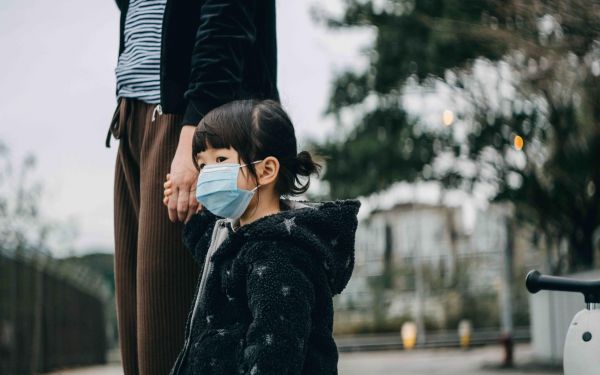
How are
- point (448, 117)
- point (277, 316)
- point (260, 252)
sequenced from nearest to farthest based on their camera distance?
1. point (277, 316)
2. point (260, 252)
3. point (448, 117)

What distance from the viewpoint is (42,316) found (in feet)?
56.6

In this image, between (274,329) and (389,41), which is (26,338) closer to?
(389,41)

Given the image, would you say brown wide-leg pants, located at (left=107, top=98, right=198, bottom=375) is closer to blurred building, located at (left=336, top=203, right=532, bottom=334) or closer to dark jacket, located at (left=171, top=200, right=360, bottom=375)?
dark jacket, located at (left=171, top=200, right=360, bottom=375)

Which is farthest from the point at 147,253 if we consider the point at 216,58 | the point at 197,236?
the point at 216,58

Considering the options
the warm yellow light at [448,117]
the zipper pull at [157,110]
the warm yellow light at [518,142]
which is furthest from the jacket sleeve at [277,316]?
the warm yellow light at [518,142]

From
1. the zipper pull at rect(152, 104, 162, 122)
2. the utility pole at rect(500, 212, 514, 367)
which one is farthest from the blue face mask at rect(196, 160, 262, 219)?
the utility pole at rect(500, 212, 514, 367)

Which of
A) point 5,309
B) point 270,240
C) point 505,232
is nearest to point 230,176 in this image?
point 270,240

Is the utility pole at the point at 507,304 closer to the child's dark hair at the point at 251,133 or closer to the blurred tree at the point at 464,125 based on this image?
the blurred tree at the point at 464,125

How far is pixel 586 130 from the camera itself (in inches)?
606

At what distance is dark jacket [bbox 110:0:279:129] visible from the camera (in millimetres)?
2453

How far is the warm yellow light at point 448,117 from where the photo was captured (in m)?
16.0

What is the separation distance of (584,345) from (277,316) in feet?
2.77

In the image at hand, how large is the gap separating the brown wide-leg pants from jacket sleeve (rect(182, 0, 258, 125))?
156 mm

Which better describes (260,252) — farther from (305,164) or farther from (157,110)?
(157,110)
